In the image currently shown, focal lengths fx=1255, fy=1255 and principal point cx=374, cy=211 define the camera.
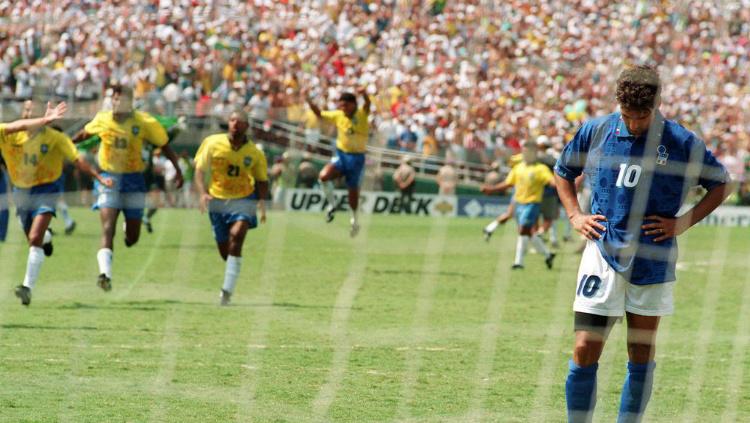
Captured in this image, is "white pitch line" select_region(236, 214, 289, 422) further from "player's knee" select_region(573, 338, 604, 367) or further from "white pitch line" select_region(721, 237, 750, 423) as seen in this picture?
"white pitch line" select_region(721, 237, 750, 423)

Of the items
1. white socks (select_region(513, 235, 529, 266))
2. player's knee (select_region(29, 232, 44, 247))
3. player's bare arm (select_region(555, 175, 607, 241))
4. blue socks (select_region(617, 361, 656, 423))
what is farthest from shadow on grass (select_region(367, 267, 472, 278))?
blue socks (select_region(617, 361, 656, 423))

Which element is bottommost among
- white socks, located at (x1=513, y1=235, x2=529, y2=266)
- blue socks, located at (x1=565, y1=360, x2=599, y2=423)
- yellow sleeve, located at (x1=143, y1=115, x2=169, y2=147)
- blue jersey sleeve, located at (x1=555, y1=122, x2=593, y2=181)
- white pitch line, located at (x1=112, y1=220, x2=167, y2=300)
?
white pitch line, located at (x1=112, y1=220, x2=167, y2=300)

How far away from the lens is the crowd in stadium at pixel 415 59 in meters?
29.1

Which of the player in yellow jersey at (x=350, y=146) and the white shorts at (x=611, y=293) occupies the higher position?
the white shorts at (x=611, y=293)

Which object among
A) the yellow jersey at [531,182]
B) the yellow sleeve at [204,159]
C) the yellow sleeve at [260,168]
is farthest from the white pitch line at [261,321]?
the yellow jersey at [531,182]

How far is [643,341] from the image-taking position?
6.25m

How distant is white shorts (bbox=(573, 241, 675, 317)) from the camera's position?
6094mm

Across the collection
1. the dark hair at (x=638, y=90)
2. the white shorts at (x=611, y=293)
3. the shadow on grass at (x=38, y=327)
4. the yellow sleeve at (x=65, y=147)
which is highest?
the dark hair at (x=638, y=90)

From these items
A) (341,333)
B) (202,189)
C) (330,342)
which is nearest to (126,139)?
(202,189)

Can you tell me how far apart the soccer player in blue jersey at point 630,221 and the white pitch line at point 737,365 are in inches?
59.9

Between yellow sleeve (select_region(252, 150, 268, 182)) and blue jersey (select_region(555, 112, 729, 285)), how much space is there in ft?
21.8

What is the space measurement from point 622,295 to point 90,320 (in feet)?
20.8

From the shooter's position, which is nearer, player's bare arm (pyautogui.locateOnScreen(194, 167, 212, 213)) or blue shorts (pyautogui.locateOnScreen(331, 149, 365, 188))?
player's bare arm (pyautogui.locateOnScreen(194, 167, 212, 213))

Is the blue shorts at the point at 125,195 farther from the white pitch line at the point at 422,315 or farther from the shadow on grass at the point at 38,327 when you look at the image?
the white pitch line at the point at 422,315
